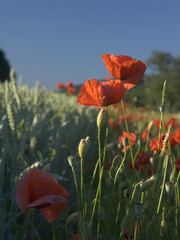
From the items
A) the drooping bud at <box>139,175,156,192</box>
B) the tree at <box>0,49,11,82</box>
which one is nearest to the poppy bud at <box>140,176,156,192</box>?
the drooping bud at <box>139,175,156,192</box>

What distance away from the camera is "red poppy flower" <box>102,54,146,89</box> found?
40.0 inches

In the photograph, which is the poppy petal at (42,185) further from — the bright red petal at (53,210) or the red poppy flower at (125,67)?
the red poppy flower at (125,67)

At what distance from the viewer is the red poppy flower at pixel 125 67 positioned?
3.33 ft

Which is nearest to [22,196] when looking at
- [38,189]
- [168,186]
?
[38,189]

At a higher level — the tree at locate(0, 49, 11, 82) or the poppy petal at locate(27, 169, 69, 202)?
the tree at locate(0, 49, 11, 82)

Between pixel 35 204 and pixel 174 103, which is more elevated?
pixel 174 103

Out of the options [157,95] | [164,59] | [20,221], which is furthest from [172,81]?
[20,221]

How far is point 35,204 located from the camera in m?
0.71

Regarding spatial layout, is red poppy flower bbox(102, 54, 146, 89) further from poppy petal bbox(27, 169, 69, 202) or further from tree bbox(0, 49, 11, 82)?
tree bbox(0, 49, 11, 82)

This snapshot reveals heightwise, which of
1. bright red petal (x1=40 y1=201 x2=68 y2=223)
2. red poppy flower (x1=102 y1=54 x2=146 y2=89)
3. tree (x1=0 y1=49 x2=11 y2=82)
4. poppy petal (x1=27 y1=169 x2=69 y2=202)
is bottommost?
bright red petal (x1=40 y1=201 x2=68 y2=223)

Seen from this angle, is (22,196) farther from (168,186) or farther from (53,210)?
(168,186)

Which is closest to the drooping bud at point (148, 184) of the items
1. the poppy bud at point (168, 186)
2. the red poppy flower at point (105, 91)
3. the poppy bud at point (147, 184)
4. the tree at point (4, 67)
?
the poppy bud at point (147, 184)

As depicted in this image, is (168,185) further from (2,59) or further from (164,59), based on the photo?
(164,59)

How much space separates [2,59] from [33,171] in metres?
16.2
